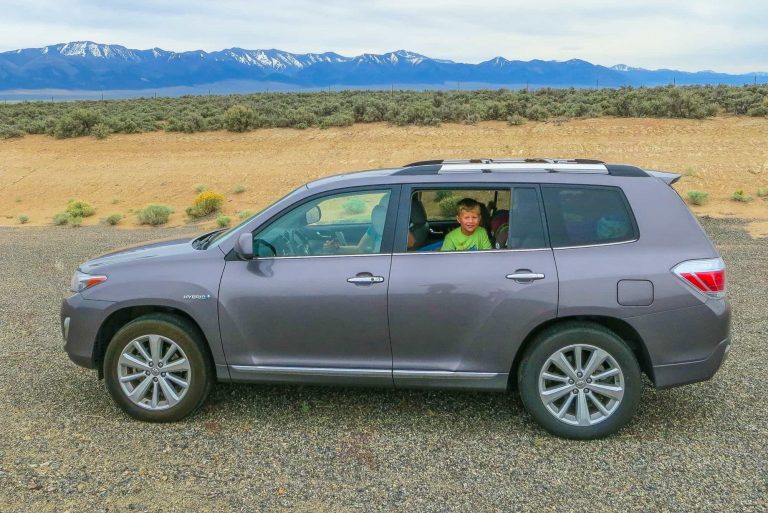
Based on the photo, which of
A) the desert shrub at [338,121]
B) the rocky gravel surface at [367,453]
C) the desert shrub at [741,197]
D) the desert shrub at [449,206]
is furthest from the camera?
the desert shrub at [338,121]

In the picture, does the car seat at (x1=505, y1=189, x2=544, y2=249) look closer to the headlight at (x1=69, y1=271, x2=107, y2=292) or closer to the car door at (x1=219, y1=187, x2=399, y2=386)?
the car door at (x1=219, y1=187, x2=399, y2=386)

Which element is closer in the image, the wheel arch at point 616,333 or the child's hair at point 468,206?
the wheel arch at point 616,333

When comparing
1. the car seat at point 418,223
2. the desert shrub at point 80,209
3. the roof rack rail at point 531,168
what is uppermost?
the roof rack rail at point 531,168

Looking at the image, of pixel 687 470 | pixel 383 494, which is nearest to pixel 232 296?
pixel 383 494

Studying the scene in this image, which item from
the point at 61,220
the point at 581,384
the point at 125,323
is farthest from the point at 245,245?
the point at 61,220

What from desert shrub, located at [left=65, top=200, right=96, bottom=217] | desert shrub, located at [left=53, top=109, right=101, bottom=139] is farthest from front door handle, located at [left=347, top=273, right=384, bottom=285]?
desert shrub, located at [left=53, top=109, right=101, bottom=139]

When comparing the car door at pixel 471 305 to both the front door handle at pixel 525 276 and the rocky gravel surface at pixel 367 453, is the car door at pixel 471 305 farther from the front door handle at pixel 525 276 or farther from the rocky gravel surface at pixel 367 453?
the rocky gravel surface at pixel 367 453

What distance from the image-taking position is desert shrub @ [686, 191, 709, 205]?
18.1 m

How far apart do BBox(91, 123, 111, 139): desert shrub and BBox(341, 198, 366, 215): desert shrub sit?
2980 cm

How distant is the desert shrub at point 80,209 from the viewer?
20.3m

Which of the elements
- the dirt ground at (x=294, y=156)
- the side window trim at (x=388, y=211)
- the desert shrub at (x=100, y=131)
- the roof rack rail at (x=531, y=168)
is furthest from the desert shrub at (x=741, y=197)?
the desert shrub at (x=100, y=131)

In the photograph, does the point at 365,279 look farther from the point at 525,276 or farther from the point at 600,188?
the point at 600,188

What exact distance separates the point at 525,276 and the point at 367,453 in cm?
150

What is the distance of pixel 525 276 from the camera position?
430 cm
